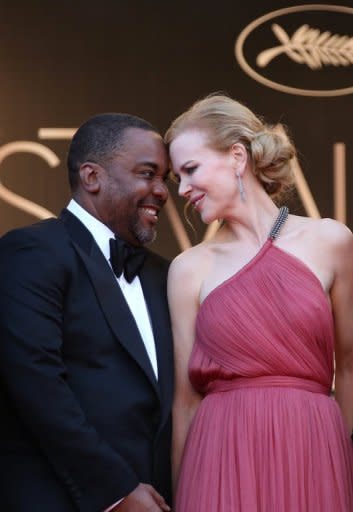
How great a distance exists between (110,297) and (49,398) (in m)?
0.40

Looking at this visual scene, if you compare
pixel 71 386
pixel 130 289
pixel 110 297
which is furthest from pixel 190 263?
pixel 71 386

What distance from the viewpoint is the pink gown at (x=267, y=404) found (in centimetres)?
353

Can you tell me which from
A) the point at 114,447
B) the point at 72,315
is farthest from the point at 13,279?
the point at 114,447

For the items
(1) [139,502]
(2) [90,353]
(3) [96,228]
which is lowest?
(1) [139,502]

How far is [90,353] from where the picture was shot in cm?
349

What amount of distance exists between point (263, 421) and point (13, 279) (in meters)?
0.84

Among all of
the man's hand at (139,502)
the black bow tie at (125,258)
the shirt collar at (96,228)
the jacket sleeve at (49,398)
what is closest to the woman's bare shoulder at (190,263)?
the black bow tie at (125,258)

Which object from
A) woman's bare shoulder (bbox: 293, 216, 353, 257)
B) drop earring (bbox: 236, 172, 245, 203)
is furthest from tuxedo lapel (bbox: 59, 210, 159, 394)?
woman's bare shoulder (bbox: 293, 216, 353, 257)

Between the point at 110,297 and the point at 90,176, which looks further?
the point at 90,176

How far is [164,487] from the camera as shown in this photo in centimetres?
363

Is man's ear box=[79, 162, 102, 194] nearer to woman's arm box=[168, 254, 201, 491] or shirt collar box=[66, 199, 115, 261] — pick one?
shirt collar box=[66, 199, 115, 261]

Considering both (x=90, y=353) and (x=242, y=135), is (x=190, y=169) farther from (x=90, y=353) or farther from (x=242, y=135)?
(x=90, y=353)

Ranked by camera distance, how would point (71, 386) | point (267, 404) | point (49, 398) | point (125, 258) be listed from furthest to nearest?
point (125, 258)
point (267, 404)
point (71, 386)
point (49, 398)

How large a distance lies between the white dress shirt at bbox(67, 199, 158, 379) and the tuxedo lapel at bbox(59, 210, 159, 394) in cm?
4
